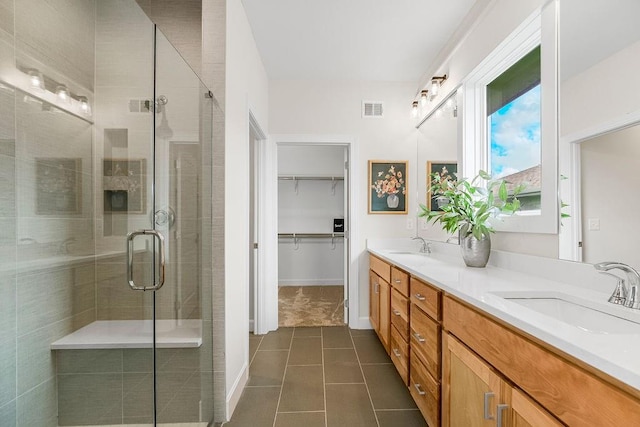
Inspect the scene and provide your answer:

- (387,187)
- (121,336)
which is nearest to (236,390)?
(121,336)

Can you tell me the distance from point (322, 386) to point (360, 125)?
2501 mm

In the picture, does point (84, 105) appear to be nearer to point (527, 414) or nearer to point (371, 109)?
point (527, 414)

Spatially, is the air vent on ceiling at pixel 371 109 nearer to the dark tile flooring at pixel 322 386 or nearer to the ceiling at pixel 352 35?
the ceiling at pixel 352 35

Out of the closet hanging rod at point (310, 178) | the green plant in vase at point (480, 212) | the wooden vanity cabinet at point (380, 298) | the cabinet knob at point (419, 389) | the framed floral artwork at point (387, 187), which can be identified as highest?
the closet hanging rod at point (310, 178)

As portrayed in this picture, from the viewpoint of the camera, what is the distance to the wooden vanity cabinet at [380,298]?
252cm

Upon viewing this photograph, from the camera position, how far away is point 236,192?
6.81ft

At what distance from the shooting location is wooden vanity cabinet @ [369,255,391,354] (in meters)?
2.52

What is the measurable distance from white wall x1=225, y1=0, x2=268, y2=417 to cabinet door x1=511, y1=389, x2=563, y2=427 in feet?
4.72

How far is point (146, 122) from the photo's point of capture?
141cm

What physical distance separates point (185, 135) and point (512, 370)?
1.69 meters

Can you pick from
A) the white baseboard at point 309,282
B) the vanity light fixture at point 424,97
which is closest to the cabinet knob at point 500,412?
the vanity light fixture at point 424,97

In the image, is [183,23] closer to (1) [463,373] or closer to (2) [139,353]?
(2) [139,353]

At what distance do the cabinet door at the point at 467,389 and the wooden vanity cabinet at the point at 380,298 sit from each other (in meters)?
1.08

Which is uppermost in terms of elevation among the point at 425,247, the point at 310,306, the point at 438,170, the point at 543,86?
the point at 543,86
